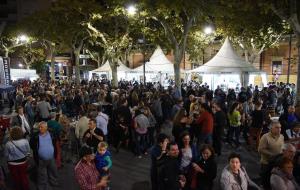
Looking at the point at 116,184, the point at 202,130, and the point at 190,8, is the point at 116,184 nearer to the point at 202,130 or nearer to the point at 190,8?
the point at 202,130

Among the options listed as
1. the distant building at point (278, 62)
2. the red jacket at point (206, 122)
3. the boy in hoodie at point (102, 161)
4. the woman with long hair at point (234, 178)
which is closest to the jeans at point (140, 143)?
the red jacket at point (206, 122)

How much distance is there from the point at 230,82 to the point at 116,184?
18.7 meters

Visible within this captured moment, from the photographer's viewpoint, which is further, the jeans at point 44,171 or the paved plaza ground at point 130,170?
the paved plaza ground at point 130,170

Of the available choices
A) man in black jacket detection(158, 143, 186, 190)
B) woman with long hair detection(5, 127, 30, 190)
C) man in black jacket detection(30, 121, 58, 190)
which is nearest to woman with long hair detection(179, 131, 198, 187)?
man in black jacket detection(158, 143, 186, 190)

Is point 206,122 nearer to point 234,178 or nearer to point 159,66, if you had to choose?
point 234,178

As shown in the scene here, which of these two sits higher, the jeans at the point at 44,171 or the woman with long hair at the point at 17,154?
the woman with long hair at the point at 17,154

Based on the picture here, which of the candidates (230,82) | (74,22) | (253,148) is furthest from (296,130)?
(74,22)

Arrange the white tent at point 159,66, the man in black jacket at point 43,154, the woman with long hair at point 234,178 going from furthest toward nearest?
the white tent at point 159,66 < the man in black jacket at point 43,154 < the woman with long hair at point 234,178

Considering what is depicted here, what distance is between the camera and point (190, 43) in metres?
32.5

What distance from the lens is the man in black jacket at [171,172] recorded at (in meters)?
5.70

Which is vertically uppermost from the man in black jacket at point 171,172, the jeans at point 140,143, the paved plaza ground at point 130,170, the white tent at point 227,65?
the white tent at point 227,65

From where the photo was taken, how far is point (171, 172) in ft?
18.7

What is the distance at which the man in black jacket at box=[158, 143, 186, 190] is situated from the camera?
5.70 m

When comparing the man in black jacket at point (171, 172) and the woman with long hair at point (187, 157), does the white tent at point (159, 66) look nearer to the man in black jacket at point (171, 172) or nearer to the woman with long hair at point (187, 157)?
the woman with long hair at point (187, 157)
